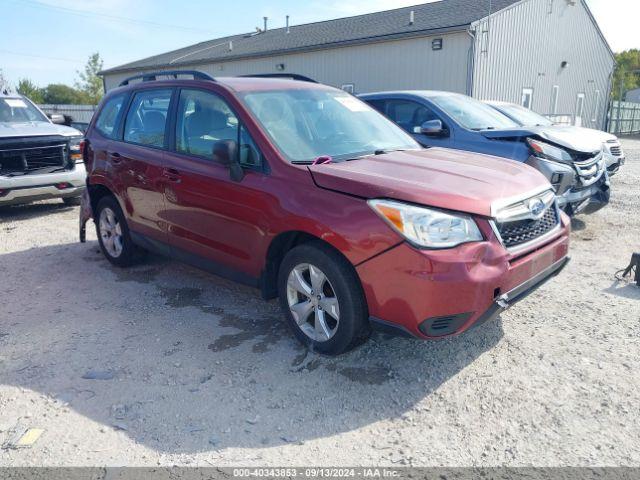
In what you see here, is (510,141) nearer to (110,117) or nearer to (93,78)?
(110,117)

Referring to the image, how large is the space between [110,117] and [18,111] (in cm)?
490

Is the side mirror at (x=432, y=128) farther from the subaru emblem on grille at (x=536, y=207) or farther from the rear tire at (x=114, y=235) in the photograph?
the rear tire at (x=114, y=235)

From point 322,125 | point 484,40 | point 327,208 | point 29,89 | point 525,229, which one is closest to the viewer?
point 327,208

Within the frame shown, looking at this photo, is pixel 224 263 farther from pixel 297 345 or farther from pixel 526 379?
pixel 526 379

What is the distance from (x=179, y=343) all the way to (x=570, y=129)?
655cm

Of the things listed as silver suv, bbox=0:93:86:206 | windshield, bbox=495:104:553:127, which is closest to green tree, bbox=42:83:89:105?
silver suv, bbox=0:93:86:206

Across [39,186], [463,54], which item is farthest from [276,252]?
[463,54]

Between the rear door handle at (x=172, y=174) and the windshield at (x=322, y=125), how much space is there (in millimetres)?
862

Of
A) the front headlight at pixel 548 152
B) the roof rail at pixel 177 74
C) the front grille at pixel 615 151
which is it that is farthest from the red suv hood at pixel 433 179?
the front grille at pixel 615 151

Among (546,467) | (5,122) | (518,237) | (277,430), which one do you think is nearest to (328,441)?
(277,430)

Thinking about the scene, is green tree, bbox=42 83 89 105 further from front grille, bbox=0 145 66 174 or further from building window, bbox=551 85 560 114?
front grille, bbox=0 145 66 174

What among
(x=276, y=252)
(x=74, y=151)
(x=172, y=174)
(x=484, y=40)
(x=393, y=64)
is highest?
(x=484, y=40)

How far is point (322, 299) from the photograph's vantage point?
333 cm

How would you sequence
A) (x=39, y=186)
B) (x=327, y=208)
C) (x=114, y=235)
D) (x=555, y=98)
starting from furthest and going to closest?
(x=555, y=98)
(x=39, y=186)
(x=114, y=235)
(x=327, y=208)
